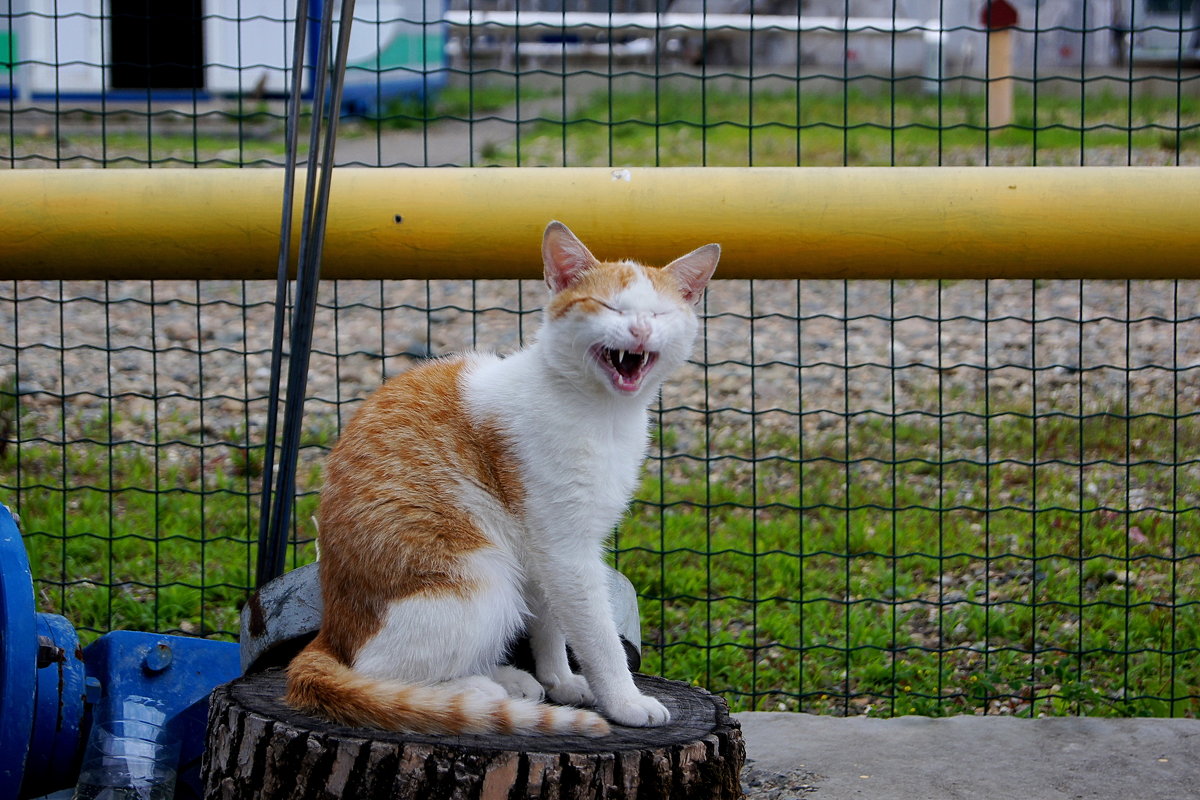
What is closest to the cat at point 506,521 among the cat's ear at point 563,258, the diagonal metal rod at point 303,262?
the cat's ear at point 563,258

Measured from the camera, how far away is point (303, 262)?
2.50 metres

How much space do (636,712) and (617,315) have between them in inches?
27.3

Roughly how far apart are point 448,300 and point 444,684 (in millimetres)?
5093

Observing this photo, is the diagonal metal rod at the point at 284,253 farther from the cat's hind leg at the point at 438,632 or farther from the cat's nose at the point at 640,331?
the cat's nose at the point at 640,331

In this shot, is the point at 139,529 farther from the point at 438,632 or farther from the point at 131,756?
the point at 438,632

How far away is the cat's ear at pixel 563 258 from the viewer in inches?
89.0

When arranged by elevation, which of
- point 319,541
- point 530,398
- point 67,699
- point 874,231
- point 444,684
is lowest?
point 67,699

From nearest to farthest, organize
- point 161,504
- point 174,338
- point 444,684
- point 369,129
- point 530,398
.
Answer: point 444,684 → point 530,398 → point 161,504 → point 174,338 → point 369,129

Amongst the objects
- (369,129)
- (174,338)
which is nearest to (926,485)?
(174,338)

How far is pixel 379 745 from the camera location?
1933 millimetres

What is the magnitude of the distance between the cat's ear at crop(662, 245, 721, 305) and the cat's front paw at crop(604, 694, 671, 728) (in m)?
0.76

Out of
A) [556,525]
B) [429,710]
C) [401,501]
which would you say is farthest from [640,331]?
[429,710]

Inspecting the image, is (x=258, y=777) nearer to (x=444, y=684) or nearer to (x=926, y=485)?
(x=444, y=684)

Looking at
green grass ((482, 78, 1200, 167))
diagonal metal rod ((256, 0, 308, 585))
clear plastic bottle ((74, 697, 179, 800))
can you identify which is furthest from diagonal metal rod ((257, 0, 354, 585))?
green grass ((482, 78, 1200, 167))
